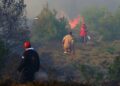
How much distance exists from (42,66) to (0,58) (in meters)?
3.24

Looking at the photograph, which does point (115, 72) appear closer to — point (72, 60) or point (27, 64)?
point (27, 64)

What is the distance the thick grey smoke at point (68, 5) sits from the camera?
102 ft

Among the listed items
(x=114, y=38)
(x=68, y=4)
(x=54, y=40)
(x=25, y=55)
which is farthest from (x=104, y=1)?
(x=25, y=55)

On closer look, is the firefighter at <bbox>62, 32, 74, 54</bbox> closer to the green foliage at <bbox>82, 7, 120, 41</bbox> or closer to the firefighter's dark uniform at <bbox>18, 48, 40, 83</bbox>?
the green foliage at <bbox>82, 7, 120, 41</bbox>

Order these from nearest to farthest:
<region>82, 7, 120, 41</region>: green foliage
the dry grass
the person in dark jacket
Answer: the person in dark jacket < the dry grass < <region>82, 7, 120, 41</region>: green foliage

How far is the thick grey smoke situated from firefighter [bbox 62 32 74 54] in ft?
37.2

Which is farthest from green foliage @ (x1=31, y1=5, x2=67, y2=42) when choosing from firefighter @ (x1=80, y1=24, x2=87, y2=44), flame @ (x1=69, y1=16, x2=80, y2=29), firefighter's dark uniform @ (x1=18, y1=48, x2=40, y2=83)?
firefighter's dark uniform @ (x1=18, y1=48, x2=40, y2=83)

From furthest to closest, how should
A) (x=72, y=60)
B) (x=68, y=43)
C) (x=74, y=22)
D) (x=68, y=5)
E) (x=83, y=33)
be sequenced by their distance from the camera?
(x=68, y=5), (x=74, y=22), (x=83, y=33), (x=68, y=43), (x=72, y=60)

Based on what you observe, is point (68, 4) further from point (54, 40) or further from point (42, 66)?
point (42, 66)

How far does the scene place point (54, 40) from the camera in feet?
73.0

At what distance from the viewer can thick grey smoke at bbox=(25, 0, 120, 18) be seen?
31.1m

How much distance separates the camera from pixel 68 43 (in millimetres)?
18859

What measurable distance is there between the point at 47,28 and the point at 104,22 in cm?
435

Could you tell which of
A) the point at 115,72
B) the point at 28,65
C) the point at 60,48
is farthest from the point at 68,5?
the point at 28,65
